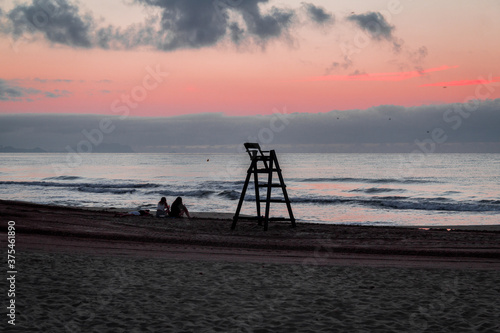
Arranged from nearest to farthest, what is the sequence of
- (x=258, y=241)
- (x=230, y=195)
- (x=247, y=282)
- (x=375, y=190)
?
(x=247, y=282) < (x=258, y=241) < (x=230, y=195) < (x=375, y=190)

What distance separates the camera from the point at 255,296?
7.64 m

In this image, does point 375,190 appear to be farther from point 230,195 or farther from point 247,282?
point 247,282

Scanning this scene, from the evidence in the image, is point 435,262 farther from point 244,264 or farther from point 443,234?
point 443,234

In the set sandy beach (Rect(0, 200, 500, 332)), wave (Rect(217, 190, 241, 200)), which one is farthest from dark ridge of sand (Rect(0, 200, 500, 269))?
wave (Rect(217, 190, 241, 200))

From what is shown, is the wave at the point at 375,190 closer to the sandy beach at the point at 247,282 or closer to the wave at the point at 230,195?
the wave at the point at 230,195

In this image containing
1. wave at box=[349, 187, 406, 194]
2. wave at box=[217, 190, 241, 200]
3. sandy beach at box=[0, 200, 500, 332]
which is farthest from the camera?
wave at box=[349, 187, 406, 194]

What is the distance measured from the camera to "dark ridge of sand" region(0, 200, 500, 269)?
1182 cm

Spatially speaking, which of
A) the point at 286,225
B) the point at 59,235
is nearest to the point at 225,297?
the point at 59,235

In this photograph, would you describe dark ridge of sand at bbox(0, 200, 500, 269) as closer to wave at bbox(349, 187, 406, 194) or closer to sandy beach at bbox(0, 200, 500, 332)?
sandy beach at bbox(0, 200, 500, 332)

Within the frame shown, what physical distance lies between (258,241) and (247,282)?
6.32m

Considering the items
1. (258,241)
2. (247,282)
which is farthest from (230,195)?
(247,282)

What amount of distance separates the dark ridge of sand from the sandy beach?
5 centimetres

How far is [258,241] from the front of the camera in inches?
589

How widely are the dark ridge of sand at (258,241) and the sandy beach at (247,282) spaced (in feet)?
0.18
